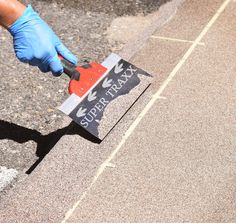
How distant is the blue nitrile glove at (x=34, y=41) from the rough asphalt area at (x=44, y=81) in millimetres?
937

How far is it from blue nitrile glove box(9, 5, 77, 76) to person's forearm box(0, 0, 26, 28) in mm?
28

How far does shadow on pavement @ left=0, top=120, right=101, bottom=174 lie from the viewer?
458cm

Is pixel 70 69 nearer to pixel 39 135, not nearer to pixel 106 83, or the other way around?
pixel 106 83

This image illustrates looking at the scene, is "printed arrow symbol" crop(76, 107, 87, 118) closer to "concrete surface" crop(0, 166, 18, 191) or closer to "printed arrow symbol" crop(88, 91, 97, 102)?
"printed arrow symbol" crop(88, 91, 97, 102)

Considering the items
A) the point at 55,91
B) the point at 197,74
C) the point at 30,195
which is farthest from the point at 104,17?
the point at 30,195

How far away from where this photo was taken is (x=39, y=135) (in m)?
4.97

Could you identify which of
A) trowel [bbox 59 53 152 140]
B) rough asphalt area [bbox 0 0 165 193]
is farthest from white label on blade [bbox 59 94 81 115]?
rough asphalt area [bbox 0 0 165 193]

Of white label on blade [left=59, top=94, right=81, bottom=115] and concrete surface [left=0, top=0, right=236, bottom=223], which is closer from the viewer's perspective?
concrete surface [left=0, top=0, right=236, bottom=223]

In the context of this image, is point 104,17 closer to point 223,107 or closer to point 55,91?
point 55,91

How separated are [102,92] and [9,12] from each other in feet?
3.35

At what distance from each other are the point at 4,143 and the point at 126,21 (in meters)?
2.49

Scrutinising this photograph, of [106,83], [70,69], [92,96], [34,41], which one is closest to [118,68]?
[106,83]

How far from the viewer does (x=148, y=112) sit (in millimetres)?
4734

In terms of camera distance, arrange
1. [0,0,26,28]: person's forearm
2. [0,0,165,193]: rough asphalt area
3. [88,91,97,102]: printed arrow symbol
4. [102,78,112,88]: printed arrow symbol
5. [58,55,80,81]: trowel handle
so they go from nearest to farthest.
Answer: [0,0,26,28]: person's forearm, [58,55,80,81]: trowel handle, [88,91,97,102]: printed arrow symbol, [102,78,112,88]: printed arrow symbol, [0,0,165,193]: rough asphalt area
